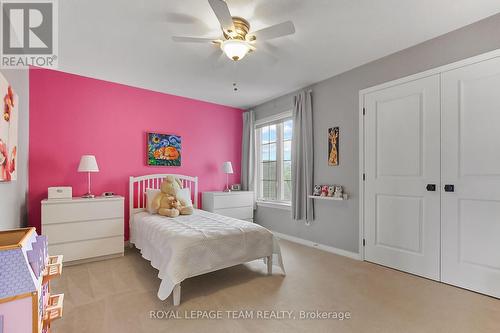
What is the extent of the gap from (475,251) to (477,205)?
43cm

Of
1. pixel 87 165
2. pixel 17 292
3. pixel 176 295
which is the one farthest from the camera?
pixel 87 165

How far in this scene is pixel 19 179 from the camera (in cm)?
279

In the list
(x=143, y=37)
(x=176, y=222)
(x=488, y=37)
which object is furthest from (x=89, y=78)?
(x=488, y=37)

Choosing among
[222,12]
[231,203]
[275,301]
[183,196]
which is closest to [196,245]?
[275,301]

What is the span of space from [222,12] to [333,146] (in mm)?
2409

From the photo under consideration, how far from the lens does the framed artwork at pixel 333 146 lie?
3.52 meters

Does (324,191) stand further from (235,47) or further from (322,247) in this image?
(235,47)

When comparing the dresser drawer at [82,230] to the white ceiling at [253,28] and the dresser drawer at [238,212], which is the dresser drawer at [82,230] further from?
the white ceiling at [253,28]

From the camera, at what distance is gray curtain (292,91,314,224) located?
151 inches

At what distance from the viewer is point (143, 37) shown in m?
2.53

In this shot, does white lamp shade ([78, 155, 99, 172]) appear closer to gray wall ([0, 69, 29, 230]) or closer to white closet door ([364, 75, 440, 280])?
gray wall ([0, 69, 29, 230])

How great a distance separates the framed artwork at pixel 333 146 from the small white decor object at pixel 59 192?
11.5 ft

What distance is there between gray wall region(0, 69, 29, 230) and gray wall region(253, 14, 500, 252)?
3.54m

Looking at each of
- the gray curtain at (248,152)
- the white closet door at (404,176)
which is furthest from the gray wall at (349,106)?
the gray curtain at (248,152)
